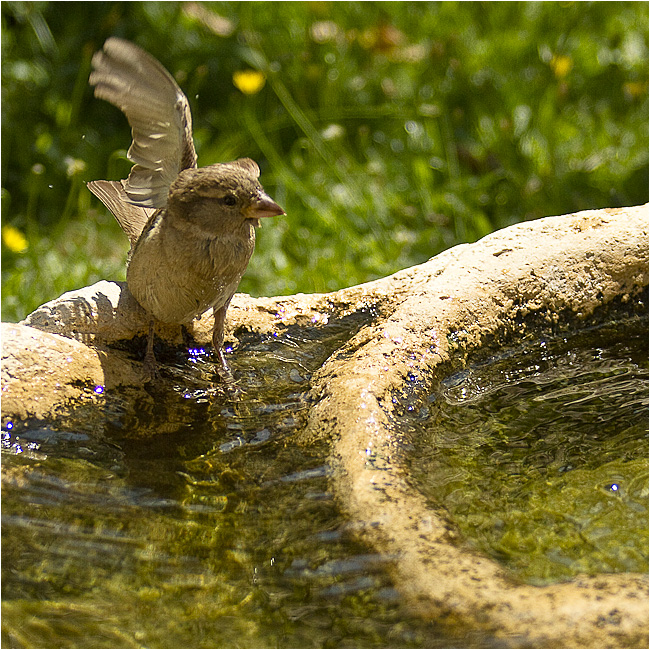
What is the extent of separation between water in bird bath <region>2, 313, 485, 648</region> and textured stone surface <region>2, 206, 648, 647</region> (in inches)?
2.6

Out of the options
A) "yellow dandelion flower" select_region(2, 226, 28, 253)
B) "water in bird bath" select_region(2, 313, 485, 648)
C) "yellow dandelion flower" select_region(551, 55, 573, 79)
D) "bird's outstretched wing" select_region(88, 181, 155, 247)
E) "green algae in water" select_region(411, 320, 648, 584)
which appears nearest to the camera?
"water in bird bath" select_region(2, 313, 485, 648)

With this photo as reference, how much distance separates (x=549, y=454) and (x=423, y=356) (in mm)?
484

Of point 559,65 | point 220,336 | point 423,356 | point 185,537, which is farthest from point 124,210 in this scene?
point 559,65

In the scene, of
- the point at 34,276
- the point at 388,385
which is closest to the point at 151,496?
the point at 388,385

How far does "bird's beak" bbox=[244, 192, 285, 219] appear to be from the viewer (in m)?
2.50

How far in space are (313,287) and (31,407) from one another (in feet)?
6.90

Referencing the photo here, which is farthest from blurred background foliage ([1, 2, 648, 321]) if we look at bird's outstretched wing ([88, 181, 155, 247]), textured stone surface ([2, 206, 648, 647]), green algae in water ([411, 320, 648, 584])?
green algae in water ([411, 320, 648, 584])

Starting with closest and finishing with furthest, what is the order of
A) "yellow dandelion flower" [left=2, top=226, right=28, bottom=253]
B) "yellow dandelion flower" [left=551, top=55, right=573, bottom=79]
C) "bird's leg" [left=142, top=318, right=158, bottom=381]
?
"bird's leg" [left=142, top=318, right=158, bottom=381]
"yellow dandelion flower" [left=2, top=226, right=28, bottom=253]
"yellow dandelion flower" [left=551, top=55, right=573, bottom=79]

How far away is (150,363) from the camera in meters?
2.63

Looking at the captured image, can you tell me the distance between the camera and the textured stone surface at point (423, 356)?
1.48 m

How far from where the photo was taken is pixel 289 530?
1.90 meters

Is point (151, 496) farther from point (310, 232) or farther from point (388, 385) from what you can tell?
point (310, 232)

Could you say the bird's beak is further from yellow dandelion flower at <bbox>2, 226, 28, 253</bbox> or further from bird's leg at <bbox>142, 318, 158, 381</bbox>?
yellow dandelion flower at <bbox>2, 226, 28, 253</bbox>

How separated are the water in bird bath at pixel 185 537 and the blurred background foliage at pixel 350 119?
6.44 feet
